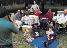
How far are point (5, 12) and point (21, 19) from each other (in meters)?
8.16

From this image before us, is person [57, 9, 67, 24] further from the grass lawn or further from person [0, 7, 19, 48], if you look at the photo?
person [0, 7, 19, 48]

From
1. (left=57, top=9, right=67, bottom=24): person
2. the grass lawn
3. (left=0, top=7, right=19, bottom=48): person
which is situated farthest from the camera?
(left=57, top=9, right=67, bottom=24): person

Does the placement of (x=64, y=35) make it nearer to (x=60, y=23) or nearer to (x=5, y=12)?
(x=60, y=23)

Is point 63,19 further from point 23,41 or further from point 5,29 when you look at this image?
point 5,29

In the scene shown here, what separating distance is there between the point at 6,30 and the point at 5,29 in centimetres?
2

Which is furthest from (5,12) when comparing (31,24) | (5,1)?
(5,1)

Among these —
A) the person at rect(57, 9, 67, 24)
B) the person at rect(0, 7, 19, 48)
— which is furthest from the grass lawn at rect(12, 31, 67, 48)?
the person at rect(0, 7, 19, 48)

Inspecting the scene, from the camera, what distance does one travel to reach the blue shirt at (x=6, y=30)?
3906mm

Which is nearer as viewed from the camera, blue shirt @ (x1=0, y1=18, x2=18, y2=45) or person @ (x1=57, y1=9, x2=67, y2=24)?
blue shirt @ (x1=0, y1=18, x2=18, y2=45)

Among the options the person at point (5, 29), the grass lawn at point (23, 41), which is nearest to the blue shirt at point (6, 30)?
the person at point (5, 29)

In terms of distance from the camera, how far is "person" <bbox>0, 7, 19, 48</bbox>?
3.86m

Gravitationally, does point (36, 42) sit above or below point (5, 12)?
below

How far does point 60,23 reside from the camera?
10.6 m

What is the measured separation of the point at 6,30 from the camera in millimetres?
3957
